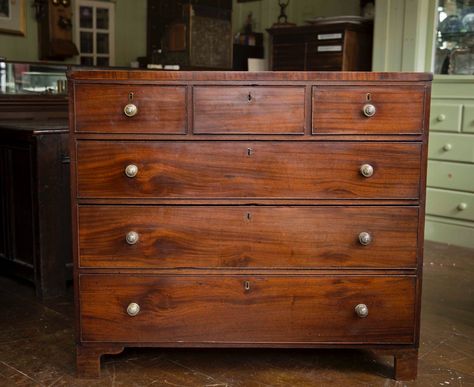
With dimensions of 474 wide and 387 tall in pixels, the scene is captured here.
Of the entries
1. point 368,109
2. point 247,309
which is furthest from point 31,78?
point 368,109

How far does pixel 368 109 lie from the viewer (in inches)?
84.2

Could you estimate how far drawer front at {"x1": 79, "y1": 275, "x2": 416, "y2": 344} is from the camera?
225 cm

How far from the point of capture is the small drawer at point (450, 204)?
176 inches

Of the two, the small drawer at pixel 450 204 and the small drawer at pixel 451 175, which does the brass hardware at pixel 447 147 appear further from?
the small drawer at pixel 450 204

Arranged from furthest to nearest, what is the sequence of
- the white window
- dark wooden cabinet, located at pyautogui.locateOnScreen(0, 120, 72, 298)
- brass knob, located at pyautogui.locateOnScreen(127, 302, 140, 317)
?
Result: the white window
dark wooden cabinet, located at pyautogui.locateOnScreen(0, 120, 72, 298)
brass knob, located at pyautogui.locateOnScreen(127, 302, 140, 317)

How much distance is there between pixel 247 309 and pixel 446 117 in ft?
9.11

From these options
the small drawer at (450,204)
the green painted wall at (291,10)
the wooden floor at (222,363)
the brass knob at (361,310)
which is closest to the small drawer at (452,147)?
the small drawer at (450,204)

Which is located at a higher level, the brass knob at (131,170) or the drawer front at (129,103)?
the drawer front at (129,103)

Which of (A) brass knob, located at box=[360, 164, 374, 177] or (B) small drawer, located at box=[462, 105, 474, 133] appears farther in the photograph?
(B) small drawer, located at box=[462, 105, 474, 133]

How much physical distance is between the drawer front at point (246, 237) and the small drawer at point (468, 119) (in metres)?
2.41

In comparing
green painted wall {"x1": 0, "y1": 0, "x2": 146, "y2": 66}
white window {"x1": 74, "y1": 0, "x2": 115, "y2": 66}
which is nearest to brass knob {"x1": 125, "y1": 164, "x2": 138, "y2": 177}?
white window {"x1": 74, "y1": 0, "x2": 115, "y2": 66}

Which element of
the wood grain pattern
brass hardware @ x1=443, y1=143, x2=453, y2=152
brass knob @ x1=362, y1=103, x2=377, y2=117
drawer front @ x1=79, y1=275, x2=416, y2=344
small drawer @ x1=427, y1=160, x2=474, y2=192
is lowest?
drawer front @ x1=79, y1=275, x2=416, y2=344

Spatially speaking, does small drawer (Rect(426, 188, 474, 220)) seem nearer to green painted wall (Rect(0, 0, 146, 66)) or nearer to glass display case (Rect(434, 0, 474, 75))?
glass display case (Rect(434, 0, 474, 75))

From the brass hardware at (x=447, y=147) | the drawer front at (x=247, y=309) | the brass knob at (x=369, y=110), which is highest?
the brass knob at (x=369, y=110)
